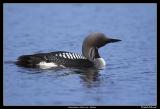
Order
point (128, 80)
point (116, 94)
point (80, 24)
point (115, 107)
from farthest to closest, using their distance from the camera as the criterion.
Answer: point (80, 24)
point (128, 80)
point (116, 94)
point (115, 107)

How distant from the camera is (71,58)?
12305mm

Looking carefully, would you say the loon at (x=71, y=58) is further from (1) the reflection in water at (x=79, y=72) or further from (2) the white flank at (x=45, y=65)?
(1) the reflection in water at (x=79, y=72)

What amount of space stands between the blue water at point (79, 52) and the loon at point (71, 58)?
0.22 m

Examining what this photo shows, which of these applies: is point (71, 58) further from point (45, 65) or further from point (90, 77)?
point (90, 77)

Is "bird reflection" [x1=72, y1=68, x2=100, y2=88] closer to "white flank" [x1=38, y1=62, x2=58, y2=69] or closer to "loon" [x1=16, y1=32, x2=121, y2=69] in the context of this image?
"loon" [x1=16, y1=32, x2=121, y2=69]

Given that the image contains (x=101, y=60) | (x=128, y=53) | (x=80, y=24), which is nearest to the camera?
(x=101, y=60)

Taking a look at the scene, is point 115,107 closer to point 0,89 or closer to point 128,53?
point 0,89

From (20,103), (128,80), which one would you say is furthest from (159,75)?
(20,103)

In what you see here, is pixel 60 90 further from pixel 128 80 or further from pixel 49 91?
pixel 128 80

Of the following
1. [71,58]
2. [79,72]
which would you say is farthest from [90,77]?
[71,58]

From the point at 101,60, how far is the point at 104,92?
2.58 m

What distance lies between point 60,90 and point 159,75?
221 cm

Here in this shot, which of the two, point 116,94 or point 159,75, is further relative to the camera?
point 159,75

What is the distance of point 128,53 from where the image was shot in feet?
47.3
